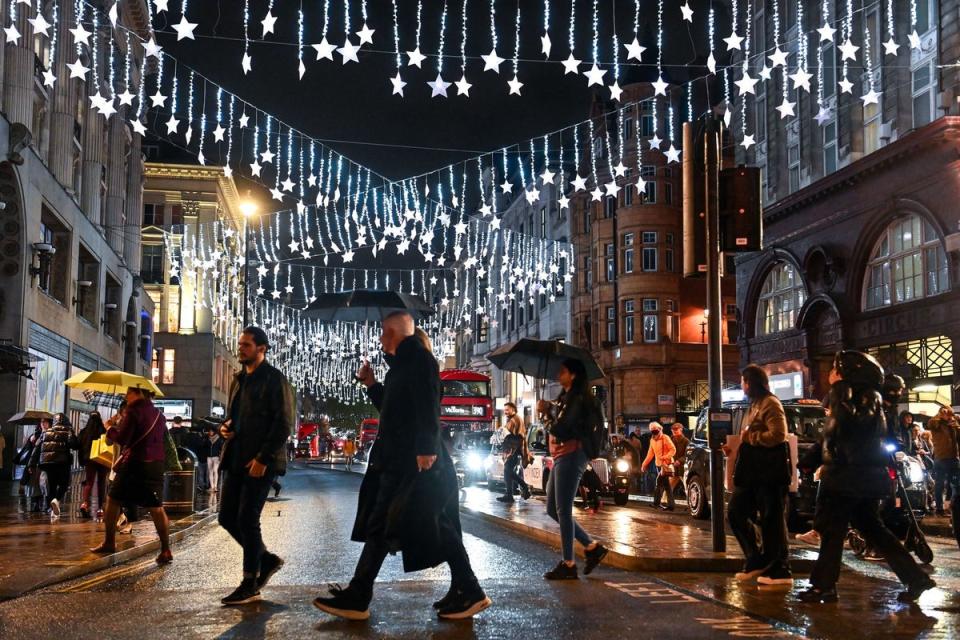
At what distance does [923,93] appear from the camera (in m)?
27.3

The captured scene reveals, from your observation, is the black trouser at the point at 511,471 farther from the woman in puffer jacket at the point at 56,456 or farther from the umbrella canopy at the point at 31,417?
the umbrella canopy at the point at 31,417

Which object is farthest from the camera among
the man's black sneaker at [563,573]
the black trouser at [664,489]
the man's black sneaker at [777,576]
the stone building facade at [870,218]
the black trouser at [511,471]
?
the stone building facade at [870,218]

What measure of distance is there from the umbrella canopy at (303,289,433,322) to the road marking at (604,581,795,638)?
17.1 m

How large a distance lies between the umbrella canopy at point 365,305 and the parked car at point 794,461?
9.52 meters

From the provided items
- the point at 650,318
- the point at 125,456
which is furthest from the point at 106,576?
the point at 650,318

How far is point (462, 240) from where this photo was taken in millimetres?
77625

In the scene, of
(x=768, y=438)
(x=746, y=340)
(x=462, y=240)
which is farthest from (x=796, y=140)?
(x=462, y=240)

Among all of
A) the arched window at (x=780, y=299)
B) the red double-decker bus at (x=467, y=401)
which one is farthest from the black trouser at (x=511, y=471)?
the red double-decker bus at (x=467, y=401)

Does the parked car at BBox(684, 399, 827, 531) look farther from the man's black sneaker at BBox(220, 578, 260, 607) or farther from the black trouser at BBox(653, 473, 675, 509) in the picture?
the man's black sneaker at BBox(220, 578, 260, 607)

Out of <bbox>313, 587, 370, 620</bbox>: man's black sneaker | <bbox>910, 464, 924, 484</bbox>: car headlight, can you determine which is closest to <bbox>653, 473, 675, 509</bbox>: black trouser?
<bbox>910, 464, 924, 484</bbox>: car headlight

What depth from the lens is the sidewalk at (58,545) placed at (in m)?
9.04

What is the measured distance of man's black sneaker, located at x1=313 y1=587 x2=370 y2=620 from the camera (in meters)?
6.73

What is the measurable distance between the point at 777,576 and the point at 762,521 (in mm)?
452

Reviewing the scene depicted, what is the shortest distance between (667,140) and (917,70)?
2397cm
